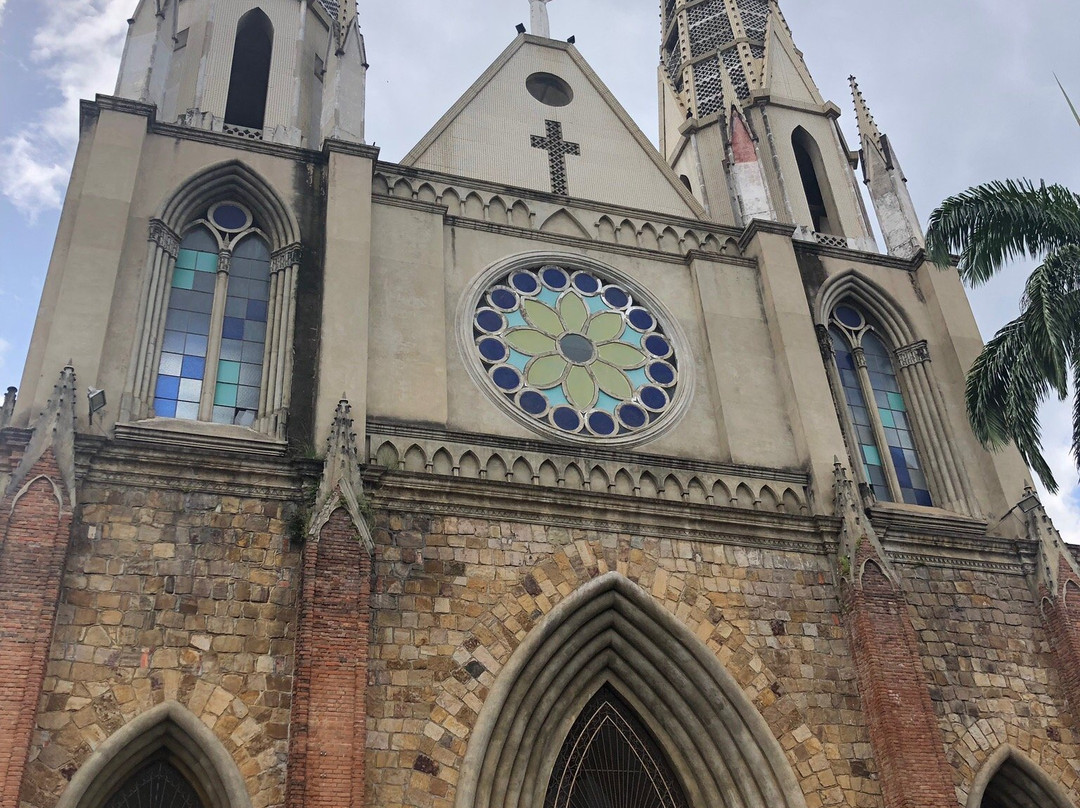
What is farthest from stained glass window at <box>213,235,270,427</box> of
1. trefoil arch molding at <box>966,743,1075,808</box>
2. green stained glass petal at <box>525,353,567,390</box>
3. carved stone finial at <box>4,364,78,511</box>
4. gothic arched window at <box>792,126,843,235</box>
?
gothic arched window at <box>792,126,843,235</box>

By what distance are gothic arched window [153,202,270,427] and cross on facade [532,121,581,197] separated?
5.22 m

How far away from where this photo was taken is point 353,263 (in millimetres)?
14633

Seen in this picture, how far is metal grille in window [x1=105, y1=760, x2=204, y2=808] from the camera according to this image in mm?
10852

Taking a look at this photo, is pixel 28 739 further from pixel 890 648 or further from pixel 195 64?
pixel 195 64

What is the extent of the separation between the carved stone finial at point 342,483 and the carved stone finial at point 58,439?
2514 millimetres

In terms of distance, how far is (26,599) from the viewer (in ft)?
34.9

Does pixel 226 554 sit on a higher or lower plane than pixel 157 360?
lower

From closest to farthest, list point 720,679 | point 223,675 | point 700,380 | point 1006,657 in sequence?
1. point 223,675
2. point 720,679
3. point 1006,657
4. point 700,380

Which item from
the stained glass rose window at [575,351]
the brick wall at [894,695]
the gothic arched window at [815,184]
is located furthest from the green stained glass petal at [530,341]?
the gothic arched window at [815,184]

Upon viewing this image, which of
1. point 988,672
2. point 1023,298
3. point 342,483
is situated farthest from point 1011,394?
point 342,483

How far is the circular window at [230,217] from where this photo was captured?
15266mm

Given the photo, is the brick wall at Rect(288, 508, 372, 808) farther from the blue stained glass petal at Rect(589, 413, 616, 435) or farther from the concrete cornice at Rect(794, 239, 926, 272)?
the concrete cornice at Rect(794, 239, 926, 272)

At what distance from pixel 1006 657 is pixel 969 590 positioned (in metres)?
0.95

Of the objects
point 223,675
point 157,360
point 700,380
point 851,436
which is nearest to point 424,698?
point 223,675
